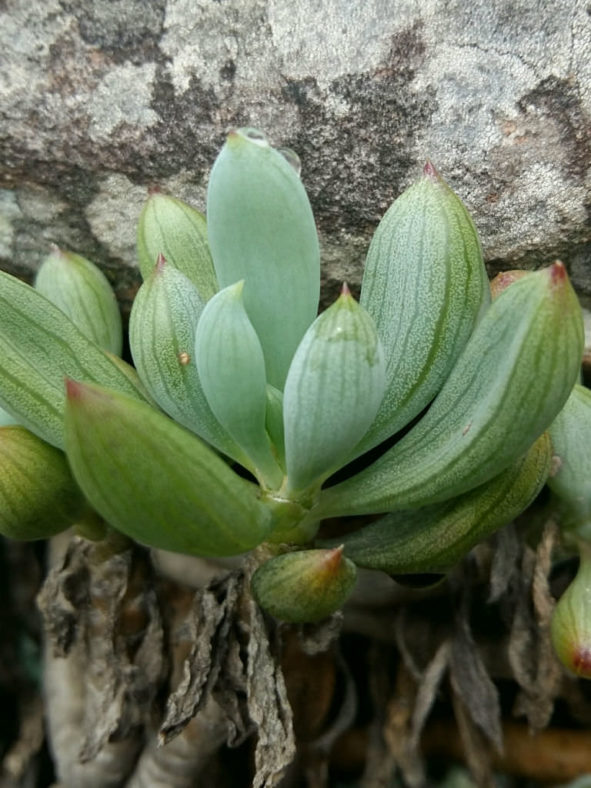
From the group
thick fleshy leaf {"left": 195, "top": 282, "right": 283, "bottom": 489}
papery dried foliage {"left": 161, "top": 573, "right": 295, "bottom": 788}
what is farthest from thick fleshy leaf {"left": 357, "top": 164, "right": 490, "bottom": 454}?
papery dried foliage {"left": 161, "top": 573, "right": 295, "bottom": 788}

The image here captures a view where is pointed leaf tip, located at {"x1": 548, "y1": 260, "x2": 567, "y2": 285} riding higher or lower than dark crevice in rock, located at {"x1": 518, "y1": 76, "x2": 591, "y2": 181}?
lower

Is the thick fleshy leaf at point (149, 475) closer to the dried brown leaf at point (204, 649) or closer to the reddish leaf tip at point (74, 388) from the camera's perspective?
the reddish leaf tip at point (74, 388)

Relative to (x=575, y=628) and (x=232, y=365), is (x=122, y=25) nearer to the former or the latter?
(x=232, y=365)

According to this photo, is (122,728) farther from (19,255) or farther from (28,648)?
(19,255)

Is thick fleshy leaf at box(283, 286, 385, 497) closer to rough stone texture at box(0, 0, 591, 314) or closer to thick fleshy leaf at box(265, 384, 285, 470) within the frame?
thick fleshy leaf at box(265, 384, 285, 470)

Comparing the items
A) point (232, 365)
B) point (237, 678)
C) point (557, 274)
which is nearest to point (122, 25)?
point (232, 365)

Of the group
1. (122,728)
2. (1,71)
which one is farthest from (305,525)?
(1,71)

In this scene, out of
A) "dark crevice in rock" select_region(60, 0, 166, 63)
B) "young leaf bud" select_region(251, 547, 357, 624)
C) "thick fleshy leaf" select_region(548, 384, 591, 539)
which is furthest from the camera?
"dark crevice in rock" select_region(60, 0, 166, 63)
